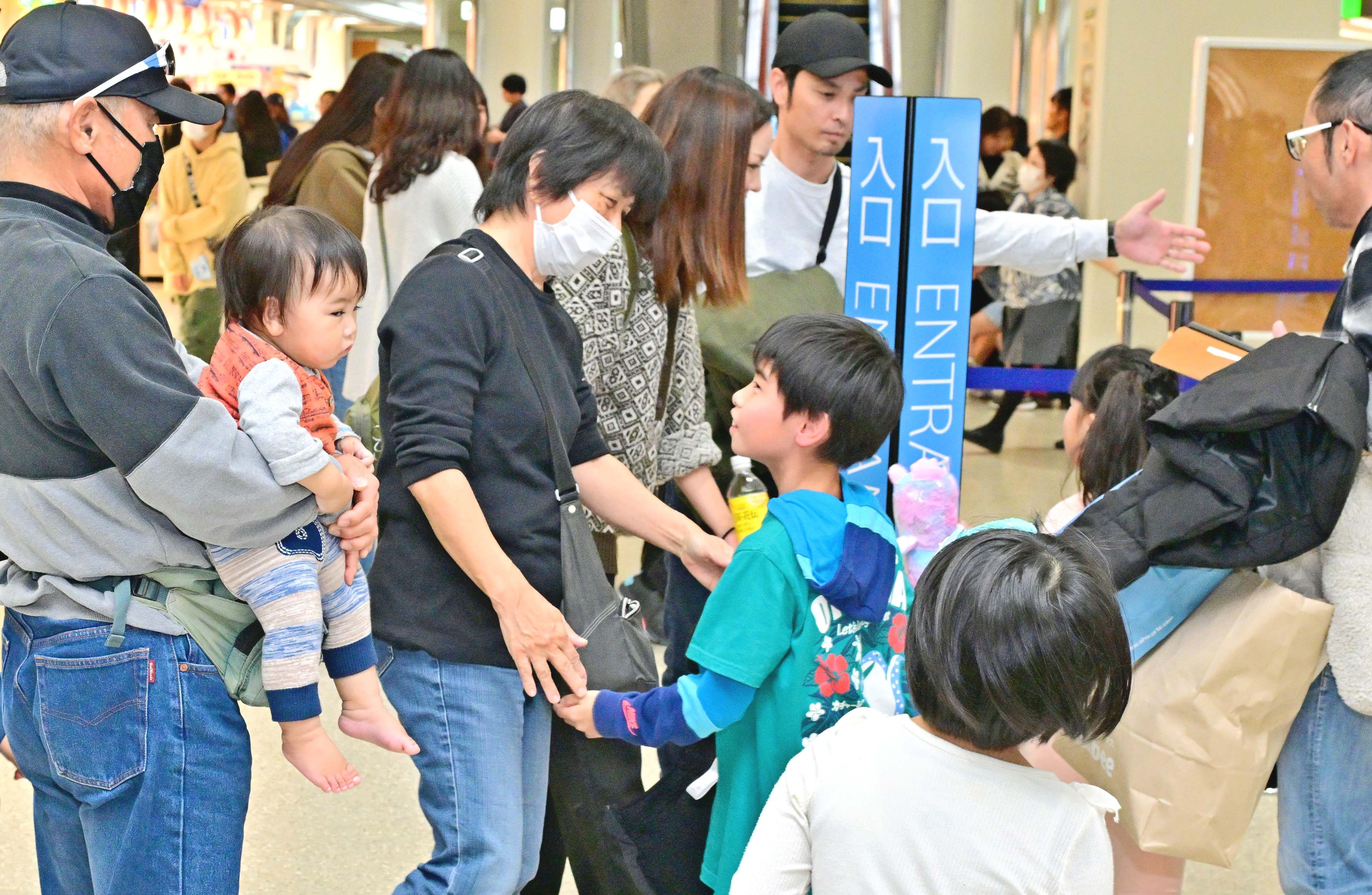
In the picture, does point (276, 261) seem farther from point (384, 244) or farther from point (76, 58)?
point (384, 244)

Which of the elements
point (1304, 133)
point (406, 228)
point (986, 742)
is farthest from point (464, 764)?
point (406, 228)

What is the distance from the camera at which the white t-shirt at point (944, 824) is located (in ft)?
4.43

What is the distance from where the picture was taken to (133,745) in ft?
4.98

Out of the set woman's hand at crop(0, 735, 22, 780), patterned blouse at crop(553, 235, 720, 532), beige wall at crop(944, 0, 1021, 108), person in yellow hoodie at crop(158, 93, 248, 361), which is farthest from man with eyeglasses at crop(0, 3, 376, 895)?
beige wall at crop(944, 0, 1021, 108)

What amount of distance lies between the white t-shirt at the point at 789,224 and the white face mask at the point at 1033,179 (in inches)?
194

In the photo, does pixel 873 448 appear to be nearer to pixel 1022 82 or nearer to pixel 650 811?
pixel 650 811

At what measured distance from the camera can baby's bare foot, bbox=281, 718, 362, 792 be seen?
1.68 m

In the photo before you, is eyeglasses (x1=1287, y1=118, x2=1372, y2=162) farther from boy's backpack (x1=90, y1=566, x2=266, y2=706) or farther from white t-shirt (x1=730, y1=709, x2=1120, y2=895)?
boy's backpack (x1=90, y1=566, x2=266, y2=706)

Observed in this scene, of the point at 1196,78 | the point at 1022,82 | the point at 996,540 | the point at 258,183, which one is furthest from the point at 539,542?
the point at 1022,82

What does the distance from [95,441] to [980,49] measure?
37.9 feet

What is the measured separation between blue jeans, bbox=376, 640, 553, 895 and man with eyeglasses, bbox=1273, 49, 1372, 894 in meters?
1.15

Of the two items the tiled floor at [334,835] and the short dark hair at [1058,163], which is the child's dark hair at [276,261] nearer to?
the tiled floor at [334,835]

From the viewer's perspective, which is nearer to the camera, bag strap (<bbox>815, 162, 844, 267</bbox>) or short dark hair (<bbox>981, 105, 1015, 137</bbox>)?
bag strap (<bbox>815, 162, 844, 267</bbox>)

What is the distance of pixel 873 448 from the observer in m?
1.89
